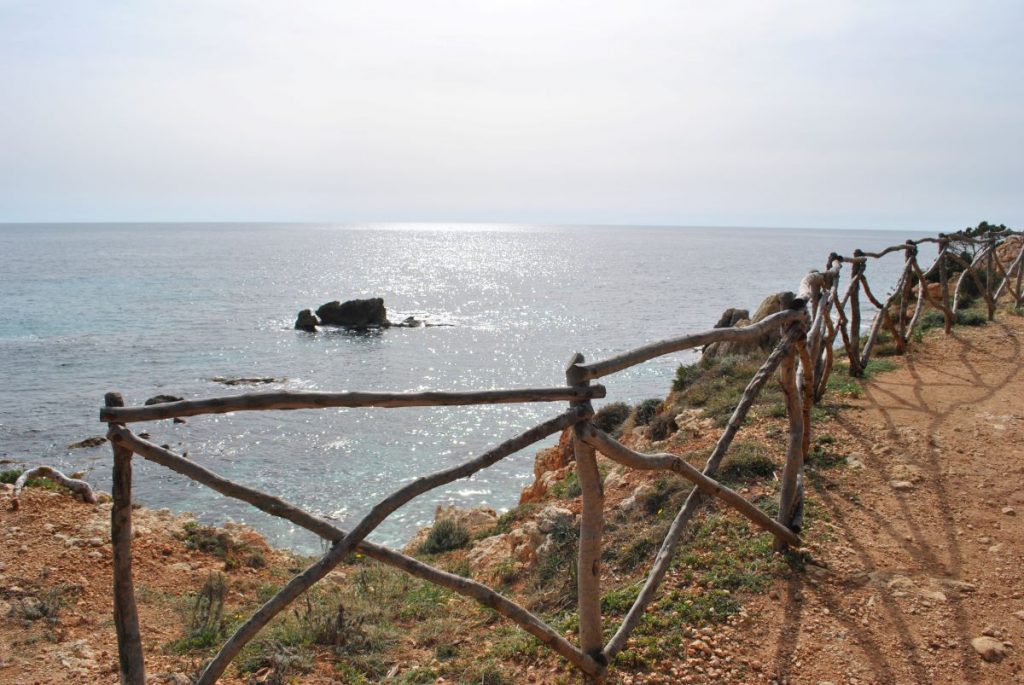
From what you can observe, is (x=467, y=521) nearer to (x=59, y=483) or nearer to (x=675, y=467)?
(x=59, y=483)

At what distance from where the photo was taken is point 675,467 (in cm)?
416

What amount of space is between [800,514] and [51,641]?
5.72 m

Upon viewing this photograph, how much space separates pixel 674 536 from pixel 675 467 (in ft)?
1.68

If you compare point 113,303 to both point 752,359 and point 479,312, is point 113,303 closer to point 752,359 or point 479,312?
point 479,312

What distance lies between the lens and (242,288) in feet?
207

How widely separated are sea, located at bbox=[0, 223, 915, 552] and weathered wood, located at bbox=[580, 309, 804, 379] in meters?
9.81

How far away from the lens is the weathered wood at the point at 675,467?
3.50m

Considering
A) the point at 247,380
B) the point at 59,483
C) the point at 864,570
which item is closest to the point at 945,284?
the point at 864,570

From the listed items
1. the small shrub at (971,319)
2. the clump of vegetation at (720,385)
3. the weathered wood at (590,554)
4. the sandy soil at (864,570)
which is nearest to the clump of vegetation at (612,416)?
the clump of vegetation at (720,385)

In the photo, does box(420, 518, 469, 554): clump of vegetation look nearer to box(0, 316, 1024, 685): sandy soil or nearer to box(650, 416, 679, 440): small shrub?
box(0, 316, 1024, 685): sandy soil

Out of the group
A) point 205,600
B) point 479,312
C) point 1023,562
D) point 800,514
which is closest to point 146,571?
point 205,600

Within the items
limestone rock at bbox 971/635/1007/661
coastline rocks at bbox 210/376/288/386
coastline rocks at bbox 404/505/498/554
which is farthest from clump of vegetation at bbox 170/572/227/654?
coastline rocks at bbox 210/376/288/386

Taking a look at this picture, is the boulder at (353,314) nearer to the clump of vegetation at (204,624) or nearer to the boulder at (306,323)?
the boulder at (306,323)

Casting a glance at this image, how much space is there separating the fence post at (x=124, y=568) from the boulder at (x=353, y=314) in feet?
127
